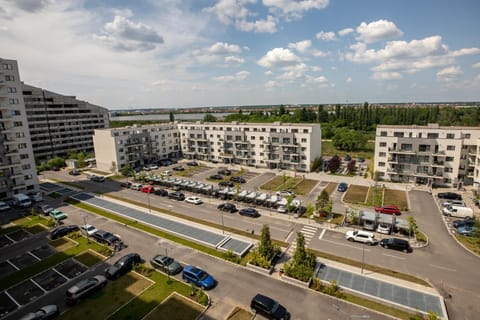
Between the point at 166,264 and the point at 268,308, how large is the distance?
1379cm

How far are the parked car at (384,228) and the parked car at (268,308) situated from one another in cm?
2356

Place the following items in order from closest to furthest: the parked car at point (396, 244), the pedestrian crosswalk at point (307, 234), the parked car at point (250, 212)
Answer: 1. the parked car at point (396, 244)
2. the pedestrian crosswalk at point (307, 234)
3. the parked car at point (250, 212)

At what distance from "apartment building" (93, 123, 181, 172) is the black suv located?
4627 centimetres

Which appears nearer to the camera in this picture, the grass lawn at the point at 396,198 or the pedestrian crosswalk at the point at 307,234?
the pedestrian crosswalk at the point at 307,234

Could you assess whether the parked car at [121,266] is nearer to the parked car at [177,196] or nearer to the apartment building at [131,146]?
the parked car at [177,196]

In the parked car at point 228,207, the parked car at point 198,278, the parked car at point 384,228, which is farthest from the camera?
the parked car at point 228,207

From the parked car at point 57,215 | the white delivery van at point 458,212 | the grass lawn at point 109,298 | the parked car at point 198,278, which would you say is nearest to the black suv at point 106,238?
the grass lawn at point 109,298

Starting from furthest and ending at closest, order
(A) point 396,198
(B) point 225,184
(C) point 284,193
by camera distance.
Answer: (B) point 225,184, (C) point 284,193, (A) point 396,198

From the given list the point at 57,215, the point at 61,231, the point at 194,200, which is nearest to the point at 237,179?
the point at 194,200

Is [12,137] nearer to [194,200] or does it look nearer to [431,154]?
[194,200]

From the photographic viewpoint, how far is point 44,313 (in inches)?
939

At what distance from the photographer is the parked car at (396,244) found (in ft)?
114

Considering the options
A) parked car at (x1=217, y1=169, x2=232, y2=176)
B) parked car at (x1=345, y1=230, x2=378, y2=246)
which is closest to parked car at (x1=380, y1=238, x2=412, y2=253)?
parked car at (x1=345, y1=230, x2=378, y2=246)

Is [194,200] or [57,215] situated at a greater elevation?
[57,215]
